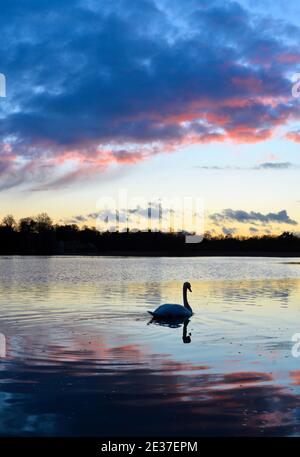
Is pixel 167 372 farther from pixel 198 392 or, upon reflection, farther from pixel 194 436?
pixel 194 436

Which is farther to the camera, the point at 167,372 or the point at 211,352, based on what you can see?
the point at 211,352

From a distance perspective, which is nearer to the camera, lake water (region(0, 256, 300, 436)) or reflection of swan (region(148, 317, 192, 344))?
lake water (region(0, 256, 300, 436))

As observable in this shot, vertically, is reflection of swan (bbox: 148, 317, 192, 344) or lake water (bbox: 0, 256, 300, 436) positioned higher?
lake water (bbox: 0, 256, 300, 436)

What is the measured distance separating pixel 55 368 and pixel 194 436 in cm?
482

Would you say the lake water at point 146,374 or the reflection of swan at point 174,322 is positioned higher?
the lake water at point 146,374

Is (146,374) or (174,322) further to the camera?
(174,322)

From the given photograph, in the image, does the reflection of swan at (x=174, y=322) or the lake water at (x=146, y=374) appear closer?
the lake water at (x=146, y=374)

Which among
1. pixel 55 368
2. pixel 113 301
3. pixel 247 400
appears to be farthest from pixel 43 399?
pixel 113 301

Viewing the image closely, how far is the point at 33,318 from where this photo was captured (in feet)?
67.5

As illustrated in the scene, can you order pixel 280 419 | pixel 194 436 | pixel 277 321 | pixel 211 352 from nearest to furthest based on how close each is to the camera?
pixel 194 436
pixel 280 419
pixel 211 352
pixel 277 321
